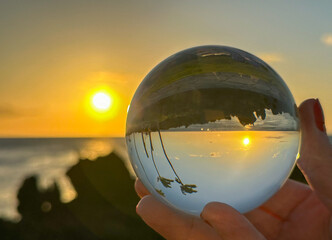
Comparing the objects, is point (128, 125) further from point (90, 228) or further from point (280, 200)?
point (90, 228)

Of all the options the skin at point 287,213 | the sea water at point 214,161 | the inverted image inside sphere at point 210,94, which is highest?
the inverted image inside sphere at point 210,94

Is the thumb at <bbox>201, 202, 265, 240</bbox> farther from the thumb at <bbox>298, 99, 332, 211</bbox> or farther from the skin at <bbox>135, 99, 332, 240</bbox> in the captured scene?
the thumb at <bbox>298, 99, 332, 211</bbox>

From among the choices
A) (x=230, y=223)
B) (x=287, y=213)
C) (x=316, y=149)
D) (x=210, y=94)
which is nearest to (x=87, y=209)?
(x=287, y=213)

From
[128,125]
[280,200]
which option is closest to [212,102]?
[128,125]

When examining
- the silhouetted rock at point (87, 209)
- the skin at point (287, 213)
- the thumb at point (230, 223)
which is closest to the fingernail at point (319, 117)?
the skin at point (287, 213)

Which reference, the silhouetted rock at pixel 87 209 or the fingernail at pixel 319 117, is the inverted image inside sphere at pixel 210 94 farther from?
the silhouetted rock at pixel 87 209

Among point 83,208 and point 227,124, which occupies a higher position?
point 227,124

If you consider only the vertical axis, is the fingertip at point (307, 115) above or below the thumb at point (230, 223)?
Result: above
